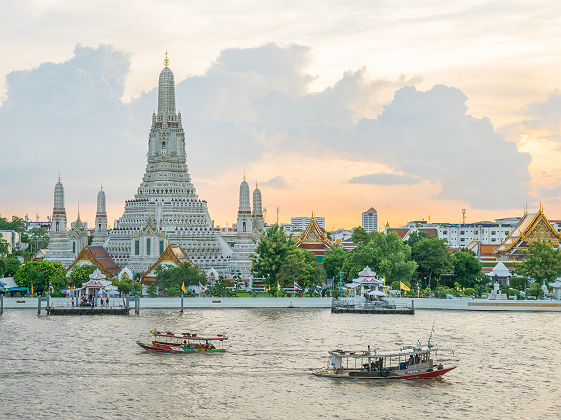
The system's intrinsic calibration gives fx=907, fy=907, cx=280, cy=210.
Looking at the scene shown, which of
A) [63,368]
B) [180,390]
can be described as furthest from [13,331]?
[180,390]

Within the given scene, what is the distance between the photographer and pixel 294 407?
40344 millimetres

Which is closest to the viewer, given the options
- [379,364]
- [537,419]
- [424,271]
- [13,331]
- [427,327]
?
[537,419]

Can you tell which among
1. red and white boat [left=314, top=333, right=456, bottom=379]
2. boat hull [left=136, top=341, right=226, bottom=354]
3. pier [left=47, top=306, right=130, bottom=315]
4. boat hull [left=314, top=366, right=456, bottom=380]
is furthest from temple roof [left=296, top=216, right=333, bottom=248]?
boat hull [left=314, top=366, right=456, bottom=380]

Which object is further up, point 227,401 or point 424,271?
point 424,271

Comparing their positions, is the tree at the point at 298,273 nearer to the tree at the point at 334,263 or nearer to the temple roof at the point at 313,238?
the tree at the point at 334,263

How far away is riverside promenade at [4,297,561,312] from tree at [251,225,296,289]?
20.7ft

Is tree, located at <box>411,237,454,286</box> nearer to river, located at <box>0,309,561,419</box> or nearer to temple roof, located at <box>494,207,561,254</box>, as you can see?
temple roof, located at <box>494,207,561,254</box>

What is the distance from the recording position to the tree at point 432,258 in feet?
315

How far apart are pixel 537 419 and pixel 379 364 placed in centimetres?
983

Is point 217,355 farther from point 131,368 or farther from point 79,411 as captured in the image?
point 79,411

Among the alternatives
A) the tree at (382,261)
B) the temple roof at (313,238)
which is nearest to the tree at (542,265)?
the tree at (382,261)

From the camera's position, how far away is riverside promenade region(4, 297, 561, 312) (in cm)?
8038

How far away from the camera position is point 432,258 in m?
96.6

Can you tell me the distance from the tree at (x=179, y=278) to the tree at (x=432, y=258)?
24270mm
